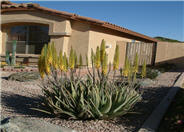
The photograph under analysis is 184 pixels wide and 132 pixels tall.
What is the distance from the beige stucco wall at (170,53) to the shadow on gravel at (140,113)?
9.72 meters

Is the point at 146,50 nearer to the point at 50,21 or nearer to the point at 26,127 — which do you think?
the point at 50,21

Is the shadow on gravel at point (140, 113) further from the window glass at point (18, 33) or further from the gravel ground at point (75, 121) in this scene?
the window glass at point (18, 33)

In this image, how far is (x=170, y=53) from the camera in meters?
15.0

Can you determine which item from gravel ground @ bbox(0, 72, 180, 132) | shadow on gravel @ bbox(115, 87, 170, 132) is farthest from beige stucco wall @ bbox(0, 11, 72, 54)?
shadow on gravel @ bbox(115, 87, 170, 132)

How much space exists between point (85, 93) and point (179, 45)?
1314 cm

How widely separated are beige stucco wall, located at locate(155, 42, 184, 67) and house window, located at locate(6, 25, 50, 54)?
8.54 meters

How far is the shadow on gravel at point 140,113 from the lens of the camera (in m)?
3.64

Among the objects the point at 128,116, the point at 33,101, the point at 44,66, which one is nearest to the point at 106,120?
the point at 128,116

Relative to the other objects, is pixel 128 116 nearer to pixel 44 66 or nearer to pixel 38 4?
pixel 44 66

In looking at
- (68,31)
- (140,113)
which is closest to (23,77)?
(68,31)

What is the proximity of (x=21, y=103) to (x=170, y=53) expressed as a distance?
12.8m

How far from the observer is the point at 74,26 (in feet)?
36.8

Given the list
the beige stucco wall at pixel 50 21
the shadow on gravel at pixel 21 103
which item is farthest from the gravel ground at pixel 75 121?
the beige stucco wall at pixel 50 21

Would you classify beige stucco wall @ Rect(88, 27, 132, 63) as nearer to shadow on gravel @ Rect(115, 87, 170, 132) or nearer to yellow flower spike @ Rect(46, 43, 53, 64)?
shadow on gravel @ Rect(115, 87, 170, 132)
